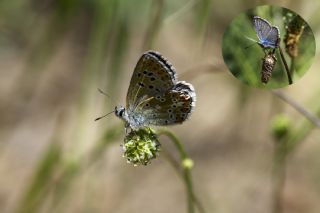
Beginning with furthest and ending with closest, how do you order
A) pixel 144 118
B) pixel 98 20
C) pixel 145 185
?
pixel 145 185 → pixel 98 20 → pixel 144 118

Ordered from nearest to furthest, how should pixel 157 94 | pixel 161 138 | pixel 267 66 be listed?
pixel 267 66
pixel 157 94
pixel 161 138

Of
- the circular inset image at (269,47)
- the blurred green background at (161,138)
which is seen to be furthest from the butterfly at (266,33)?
the blurred green background at (161,138)

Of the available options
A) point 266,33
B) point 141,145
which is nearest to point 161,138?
point 141,145

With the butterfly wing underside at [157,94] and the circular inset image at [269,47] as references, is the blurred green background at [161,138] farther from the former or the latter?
the circular inset image at [269,47]

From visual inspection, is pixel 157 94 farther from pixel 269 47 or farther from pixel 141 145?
pixel 269 47

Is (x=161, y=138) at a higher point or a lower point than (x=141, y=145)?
higher

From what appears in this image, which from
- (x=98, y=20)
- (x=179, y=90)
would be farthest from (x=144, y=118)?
(x=98, y=20)

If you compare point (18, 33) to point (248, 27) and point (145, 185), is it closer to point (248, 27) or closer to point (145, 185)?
point (145, 185)
